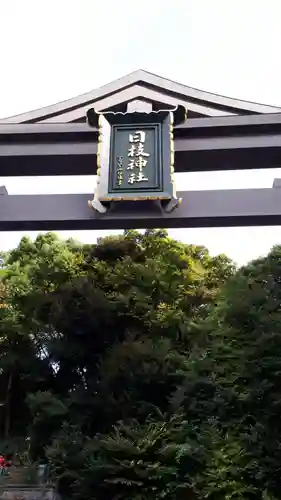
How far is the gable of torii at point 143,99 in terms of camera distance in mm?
6020

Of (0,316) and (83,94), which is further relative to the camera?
(0,316)

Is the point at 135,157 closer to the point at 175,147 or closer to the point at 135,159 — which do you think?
the point at 135,159

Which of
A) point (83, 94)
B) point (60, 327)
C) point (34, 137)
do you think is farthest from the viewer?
point (60, 327)

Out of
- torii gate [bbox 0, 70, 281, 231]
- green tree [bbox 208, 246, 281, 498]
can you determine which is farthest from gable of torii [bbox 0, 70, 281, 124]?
green tree [bbox 208, 246, 281, 498]

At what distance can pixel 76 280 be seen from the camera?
11102 mm

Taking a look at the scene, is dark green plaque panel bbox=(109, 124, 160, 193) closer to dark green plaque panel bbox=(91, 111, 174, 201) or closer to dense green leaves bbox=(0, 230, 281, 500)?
dark green plaque panel bbox=(91, 111, 174, 201)

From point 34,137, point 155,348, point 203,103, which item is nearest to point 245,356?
point 155,348

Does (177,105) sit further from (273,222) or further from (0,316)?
(0,316)

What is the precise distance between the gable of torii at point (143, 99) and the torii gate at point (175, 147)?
1 centimetres

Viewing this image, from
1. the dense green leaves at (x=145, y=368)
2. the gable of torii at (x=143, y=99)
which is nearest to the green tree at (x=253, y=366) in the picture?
the dense green leaves at (x=145, y=368)

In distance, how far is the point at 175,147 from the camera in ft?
19.2

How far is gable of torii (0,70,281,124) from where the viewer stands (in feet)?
19.7

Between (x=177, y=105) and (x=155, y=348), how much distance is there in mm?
4735

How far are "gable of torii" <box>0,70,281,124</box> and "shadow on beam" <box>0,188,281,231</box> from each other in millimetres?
1024
